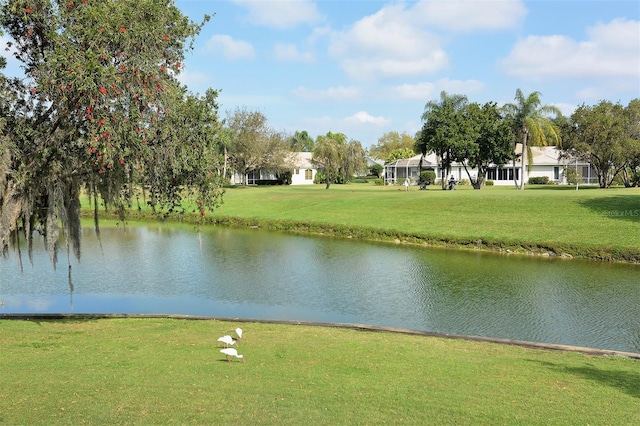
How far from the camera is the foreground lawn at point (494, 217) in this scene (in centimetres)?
2886

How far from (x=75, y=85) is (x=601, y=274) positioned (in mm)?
20958

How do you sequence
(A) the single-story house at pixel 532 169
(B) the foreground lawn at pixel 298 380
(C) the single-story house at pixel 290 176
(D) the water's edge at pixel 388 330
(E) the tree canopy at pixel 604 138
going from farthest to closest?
(C) the single-story house at pixel 290 176, (A) the single-story house at pixel 532 169, (E) the tree canopy at pixel 604 138, (D) the water's edge at pixel 388 330, (B) the foreground lawn at pixel 298 380

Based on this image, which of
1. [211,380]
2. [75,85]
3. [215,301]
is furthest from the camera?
[215,301]

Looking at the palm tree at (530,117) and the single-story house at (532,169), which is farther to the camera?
the single-story house at (532,169)

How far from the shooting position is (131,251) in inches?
1110

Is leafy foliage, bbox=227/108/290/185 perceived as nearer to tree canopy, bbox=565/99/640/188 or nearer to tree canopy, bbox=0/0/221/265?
tree canopy, bbox=565/99/640/188

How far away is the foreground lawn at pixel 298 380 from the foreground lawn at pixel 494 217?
63.2ft

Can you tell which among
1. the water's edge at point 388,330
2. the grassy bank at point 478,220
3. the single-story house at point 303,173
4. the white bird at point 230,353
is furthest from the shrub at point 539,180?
the white bird at point 230,353

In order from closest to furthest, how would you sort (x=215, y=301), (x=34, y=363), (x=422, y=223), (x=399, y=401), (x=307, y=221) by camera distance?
(x=399, y=401), (x=34, y=363), (x=215, y=301), (x=422, y=223), (x=307, y=221)

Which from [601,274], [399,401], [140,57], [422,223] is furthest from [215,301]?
[422,223]

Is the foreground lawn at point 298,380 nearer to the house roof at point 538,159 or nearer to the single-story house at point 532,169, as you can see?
the single-story house at point 532,169

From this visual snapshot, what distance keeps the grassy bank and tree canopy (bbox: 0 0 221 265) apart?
69.3 ft

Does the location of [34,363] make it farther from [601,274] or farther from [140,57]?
[601,274]

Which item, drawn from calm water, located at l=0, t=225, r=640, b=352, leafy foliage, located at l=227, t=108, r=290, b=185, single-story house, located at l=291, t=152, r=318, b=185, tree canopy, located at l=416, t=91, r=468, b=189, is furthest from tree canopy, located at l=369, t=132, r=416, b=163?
calm water, located at l=0, t=225, r=640, b=352
